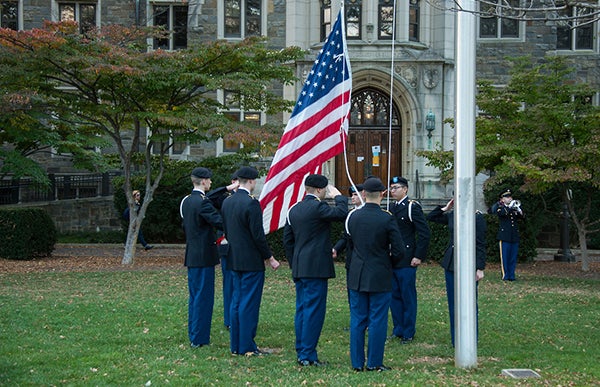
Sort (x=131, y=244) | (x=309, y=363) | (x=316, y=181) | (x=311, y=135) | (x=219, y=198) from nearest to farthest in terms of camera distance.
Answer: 1. (x=309, y=363)
2. (x=316, y=181)
3. (x=311, y=135)
4. (x=219, y=198)
5. (x=131, y=244)

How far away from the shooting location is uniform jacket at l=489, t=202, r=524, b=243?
1703 cm

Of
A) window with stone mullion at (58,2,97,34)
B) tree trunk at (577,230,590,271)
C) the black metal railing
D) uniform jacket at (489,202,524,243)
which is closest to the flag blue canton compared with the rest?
uniform jacket at (489,202,524,243)

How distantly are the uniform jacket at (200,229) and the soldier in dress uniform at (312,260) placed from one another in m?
1.12

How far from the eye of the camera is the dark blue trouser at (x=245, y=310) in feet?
29.0

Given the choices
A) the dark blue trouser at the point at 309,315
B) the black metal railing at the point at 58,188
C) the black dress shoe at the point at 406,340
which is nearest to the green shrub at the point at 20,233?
the black metal railing at the point at 58,188

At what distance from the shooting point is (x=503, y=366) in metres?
8.52

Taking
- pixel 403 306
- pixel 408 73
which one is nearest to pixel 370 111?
pixel 408 73

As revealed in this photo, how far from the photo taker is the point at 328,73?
1020cm

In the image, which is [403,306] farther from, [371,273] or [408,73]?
[408,73]

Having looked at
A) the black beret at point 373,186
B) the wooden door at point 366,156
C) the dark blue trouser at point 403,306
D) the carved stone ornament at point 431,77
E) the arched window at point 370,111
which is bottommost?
the dark blue trouser at point 403,306

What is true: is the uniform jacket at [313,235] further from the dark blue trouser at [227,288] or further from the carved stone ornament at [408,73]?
the carved stone ornament at [408,73]

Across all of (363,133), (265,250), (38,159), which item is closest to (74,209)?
(38,159)

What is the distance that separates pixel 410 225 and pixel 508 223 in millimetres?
7584

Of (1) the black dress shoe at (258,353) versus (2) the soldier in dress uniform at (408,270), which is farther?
(2) the soldier in dress uniform at (408,270)
